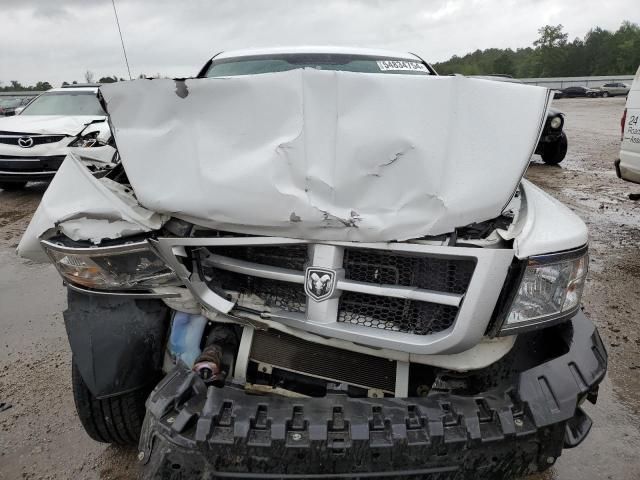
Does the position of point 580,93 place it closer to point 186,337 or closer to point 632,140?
point 632,140

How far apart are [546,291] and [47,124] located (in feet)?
26.8

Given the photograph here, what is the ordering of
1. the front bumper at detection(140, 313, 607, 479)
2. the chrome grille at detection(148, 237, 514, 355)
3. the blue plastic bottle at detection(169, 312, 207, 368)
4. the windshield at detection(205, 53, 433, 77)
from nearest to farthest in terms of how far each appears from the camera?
the front bumper at detection(140, 313, 607, 479)
the chrome grille at detection(148, 237, 514, 355)
the blue plastic bottle at detection(169, 312, 207, 368)
the windshield at detection(205, 53, 433, 77)

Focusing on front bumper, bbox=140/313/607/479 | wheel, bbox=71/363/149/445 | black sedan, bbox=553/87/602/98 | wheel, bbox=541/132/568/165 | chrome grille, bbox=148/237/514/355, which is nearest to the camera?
front bumper, bbox=140/313/607/479

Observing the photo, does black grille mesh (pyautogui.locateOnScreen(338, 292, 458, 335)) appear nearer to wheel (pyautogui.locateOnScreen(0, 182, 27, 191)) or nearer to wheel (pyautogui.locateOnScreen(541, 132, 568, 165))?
wheel (pyautogui.locateOnScreen(0, 182, 27, 191))

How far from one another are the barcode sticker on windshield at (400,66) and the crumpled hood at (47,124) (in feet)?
18.9

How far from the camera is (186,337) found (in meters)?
2.05

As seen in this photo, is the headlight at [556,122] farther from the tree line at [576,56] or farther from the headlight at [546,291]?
the tree line at [576,56]

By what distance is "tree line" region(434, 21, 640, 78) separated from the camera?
245 ft

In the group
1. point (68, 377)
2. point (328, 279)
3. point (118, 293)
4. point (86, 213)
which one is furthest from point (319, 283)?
point (68, 377)

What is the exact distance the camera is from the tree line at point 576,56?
7481cm

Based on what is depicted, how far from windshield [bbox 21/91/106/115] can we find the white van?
7.62 metres

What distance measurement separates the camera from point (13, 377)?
10.3 ft

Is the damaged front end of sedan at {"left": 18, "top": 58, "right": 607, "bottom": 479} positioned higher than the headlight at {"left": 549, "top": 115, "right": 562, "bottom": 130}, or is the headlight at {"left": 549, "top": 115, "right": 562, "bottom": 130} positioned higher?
the damaged front end of sedan at {"left": 18, "top": 58, "right": 607, "bottom": 479}

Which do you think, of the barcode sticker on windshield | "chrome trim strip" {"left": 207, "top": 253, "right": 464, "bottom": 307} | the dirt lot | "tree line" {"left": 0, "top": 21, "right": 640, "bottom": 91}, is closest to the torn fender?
"chrome trim strip" {"left": 207, "top": 253, "right": 464, "bottom": 307}
